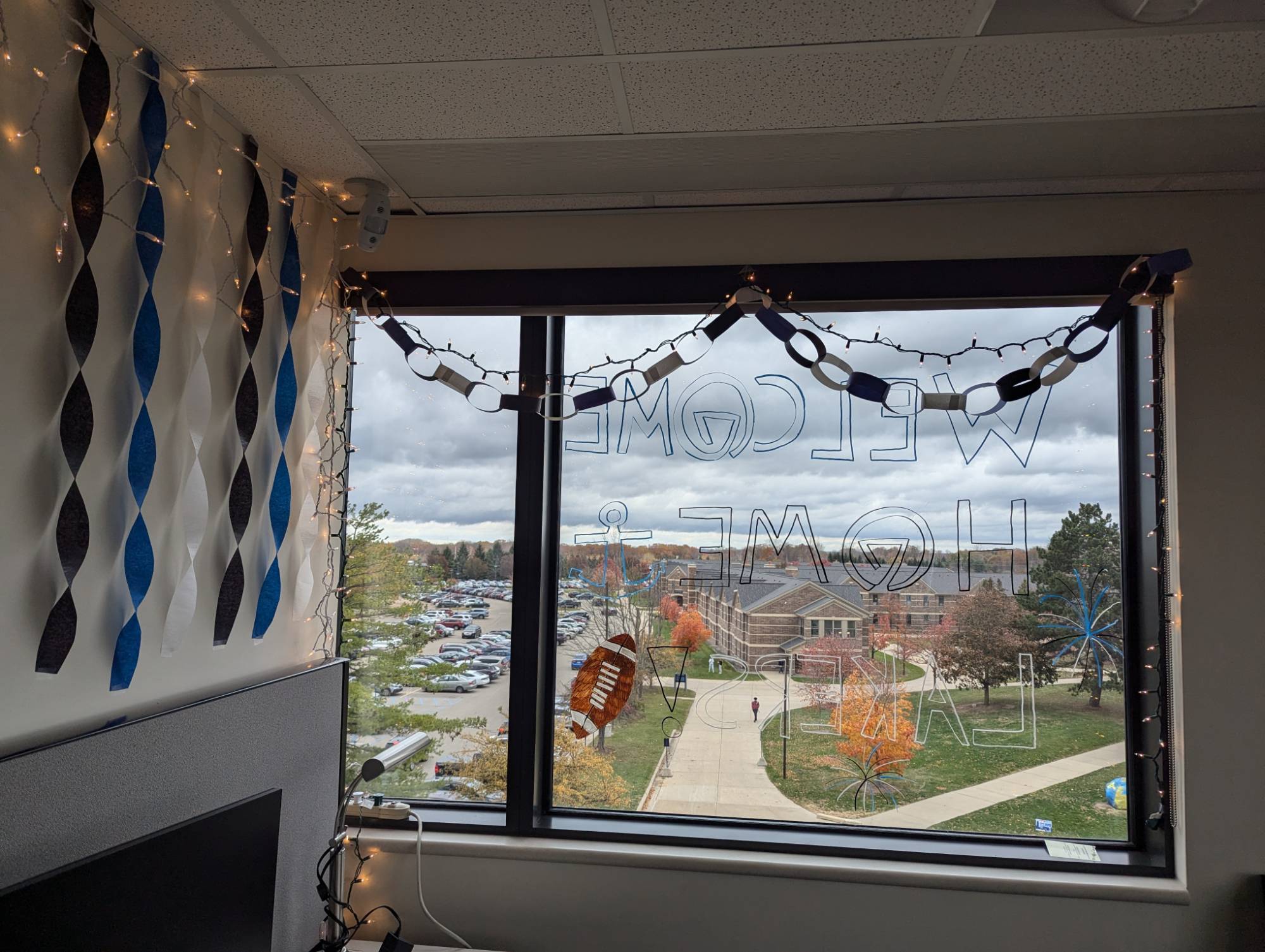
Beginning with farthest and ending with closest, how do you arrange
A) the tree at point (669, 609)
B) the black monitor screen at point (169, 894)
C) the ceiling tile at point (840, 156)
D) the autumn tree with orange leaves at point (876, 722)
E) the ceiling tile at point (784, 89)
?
the tree at point (669, 609) → the autumn tree with orange leaves at point (876, 722) → the ceiling tile at point (840, 156) → the ceiling tile at point (784, 89) → the black monitor screen at point (169, 894)

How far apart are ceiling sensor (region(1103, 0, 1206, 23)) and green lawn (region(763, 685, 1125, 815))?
154cm

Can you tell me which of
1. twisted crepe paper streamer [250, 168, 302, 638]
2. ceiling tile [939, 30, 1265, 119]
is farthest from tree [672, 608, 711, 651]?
ceiling tile [939, 30, 1265, 119]

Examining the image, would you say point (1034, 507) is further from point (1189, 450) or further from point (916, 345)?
point (916, 345)

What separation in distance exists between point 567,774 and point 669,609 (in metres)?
0.56

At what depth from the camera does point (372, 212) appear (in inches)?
74.3

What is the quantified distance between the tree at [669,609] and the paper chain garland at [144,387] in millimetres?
1236

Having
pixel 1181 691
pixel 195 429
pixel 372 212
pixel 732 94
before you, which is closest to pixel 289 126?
pixel 372 212

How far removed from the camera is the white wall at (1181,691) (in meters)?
1.76

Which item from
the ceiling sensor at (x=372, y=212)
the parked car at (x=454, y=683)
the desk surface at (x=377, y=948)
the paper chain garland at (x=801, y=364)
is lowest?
the desk surface at (x=377, y=948)

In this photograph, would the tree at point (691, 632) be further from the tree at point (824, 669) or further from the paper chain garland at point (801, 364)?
the paper chain garland at point (801, 364)

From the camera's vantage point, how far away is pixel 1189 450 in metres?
1.83

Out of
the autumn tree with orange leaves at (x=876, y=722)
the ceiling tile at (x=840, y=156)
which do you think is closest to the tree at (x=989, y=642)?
the autumn tree with orange leaves at (x=876, y=722)

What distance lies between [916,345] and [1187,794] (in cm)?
129

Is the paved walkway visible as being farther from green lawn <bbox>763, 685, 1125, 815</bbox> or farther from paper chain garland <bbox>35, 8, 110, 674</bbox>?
paper chain garland <bbox>35, 8, 110, 674</bbox>
